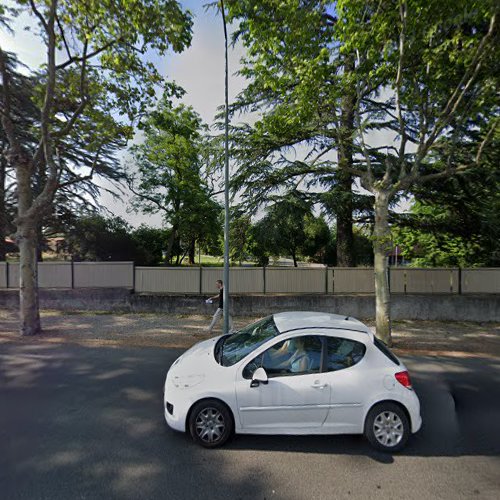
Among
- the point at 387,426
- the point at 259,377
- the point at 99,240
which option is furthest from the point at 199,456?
the point at 99,240

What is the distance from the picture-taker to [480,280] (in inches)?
488

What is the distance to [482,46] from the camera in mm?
7289

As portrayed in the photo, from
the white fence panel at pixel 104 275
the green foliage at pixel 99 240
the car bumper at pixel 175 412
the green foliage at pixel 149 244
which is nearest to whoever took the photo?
the car bumper at pixel 175 412

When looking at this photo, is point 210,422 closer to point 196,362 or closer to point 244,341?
point 196,362

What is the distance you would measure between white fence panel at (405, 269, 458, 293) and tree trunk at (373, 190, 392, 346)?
484 cm

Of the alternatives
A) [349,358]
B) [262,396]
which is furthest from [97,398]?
[349,358]

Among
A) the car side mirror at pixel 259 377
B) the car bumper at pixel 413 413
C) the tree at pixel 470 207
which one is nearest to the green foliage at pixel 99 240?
the tree at pixel 470 207

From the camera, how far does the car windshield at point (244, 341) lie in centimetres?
407

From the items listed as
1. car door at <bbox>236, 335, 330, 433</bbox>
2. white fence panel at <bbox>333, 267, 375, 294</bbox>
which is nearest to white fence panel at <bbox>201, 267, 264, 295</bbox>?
white fence panel at <bbox>333, 267, 375, 294</bbox>

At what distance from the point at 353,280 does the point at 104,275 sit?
9614 millimetres

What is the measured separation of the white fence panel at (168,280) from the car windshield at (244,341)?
788 centimetres

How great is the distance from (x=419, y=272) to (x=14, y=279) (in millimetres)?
16077

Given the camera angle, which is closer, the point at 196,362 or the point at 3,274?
the point at 196,362

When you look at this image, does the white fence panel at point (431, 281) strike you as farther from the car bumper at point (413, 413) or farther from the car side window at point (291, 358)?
the car side window at point (291, 358)
